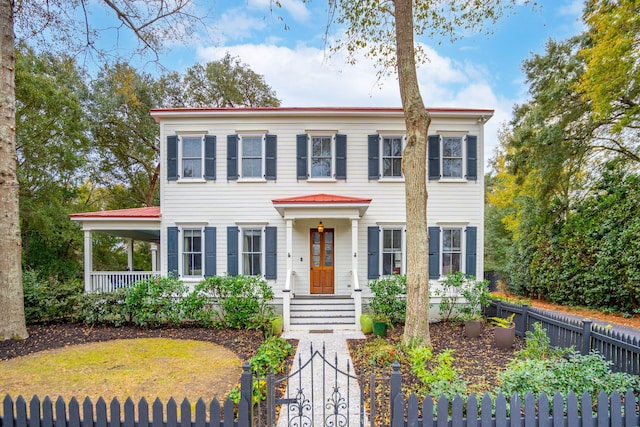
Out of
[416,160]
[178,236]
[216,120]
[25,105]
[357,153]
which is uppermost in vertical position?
[25,105]

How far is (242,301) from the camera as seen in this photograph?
9.27 m

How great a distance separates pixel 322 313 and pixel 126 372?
533 cm

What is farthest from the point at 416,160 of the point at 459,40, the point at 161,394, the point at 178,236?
the point at 178,236

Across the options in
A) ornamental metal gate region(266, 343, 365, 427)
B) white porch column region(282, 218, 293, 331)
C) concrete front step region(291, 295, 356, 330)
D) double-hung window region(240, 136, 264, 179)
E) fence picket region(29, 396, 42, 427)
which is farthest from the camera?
double-hung window region(240, 136, 264, 179)

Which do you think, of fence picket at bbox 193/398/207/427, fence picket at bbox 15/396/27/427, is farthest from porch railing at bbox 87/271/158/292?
fence picket at bbox 193/398/207/427

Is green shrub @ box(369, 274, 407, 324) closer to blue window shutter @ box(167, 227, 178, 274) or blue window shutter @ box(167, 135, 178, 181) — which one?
blue window shutter @ box(167, 227, 178, 274)

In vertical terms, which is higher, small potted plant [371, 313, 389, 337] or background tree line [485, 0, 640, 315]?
background tree line [485, 0, 640, 315]

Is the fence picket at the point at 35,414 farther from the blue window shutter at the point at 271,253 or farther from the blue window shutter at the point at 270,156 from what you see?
the blue window shutter at the point at 270,156

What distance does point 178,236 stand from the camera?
36.2 ft

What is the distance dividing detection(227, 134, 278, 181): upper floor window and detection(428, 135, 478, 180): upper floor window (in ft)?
17.5

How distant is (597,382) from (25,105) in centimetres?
1925

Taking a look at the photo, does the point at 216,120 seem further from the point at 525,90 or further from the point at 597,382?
the point at 525,90

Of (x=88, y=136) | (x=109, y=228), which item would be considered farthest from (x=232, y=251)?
(x=88, y=136)

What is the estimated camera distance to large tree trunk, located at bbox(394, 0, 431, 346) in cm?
666
